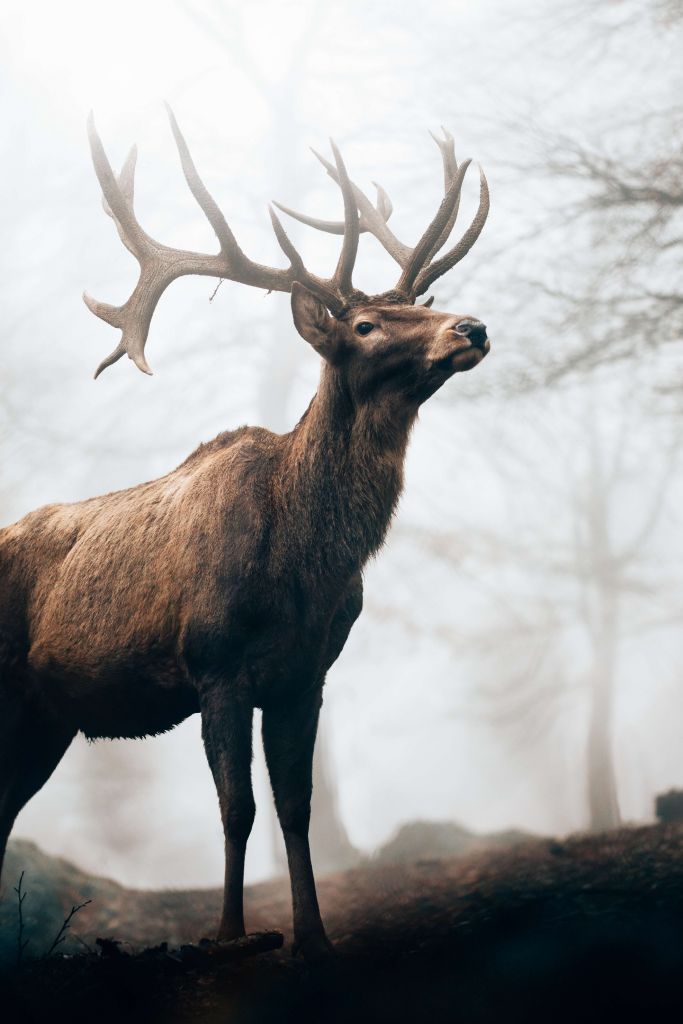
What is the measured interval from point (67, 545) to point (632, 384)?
4.66m

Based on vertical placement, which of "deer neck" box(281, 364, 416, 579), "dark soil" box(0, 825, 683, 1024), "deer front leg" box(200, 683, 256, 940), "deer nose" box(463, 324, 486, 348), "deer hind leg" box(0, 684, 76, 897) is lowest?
"dark soil" box(0, 825, 683, 1024)

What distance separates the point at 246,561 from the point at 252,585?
89 millimetres

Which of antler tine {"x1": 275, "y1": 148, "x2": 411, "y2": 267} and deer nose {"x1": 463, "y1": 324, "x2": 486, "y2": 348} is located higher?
antler tine {"x1": 275, "y1": 148, "x2": 411, "y2": 267}

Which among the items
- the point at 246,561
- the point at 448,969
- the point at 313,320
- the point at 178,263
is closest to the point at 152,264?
the point at 178,263

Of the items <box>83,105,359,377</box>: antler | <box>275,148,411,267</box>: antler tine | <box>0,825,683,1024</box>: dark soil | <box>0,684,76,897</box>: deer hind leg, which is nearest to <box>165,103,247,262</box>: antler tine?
<box>83,105,359,377</box>: antler

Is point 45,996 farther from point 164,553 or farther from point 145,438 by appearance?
point 145,438

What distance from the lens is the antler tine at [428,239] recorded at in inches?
154

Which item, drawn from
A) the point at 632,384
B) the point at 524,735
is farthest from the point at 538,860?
the point at 632,384

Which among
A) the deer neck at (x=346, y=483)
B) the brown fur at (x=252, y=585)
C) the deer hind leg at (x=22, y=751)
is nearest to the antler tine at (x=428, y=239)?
the brown fur at (x=252, y=585)

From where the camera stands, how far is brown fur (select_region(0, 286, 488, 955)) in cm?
355

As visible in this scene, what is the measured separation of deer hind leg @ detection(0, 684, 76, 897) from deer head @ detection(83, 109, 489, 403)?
1.42 meters

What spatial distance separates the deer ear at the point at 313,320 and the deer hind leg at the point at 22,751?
73.1 inches

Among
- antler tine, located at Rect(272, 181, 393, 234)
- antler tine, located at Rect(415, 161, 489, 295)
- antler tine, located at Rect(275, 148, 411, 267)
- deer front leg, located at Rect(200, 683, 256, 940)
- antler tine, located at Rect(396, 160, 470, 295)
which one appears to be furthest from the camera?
antler tine, located at Rect(272, 181, 393, 234)

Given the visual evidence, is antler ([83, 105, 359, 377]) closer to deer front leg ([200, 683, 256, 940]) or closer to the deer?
the deer
